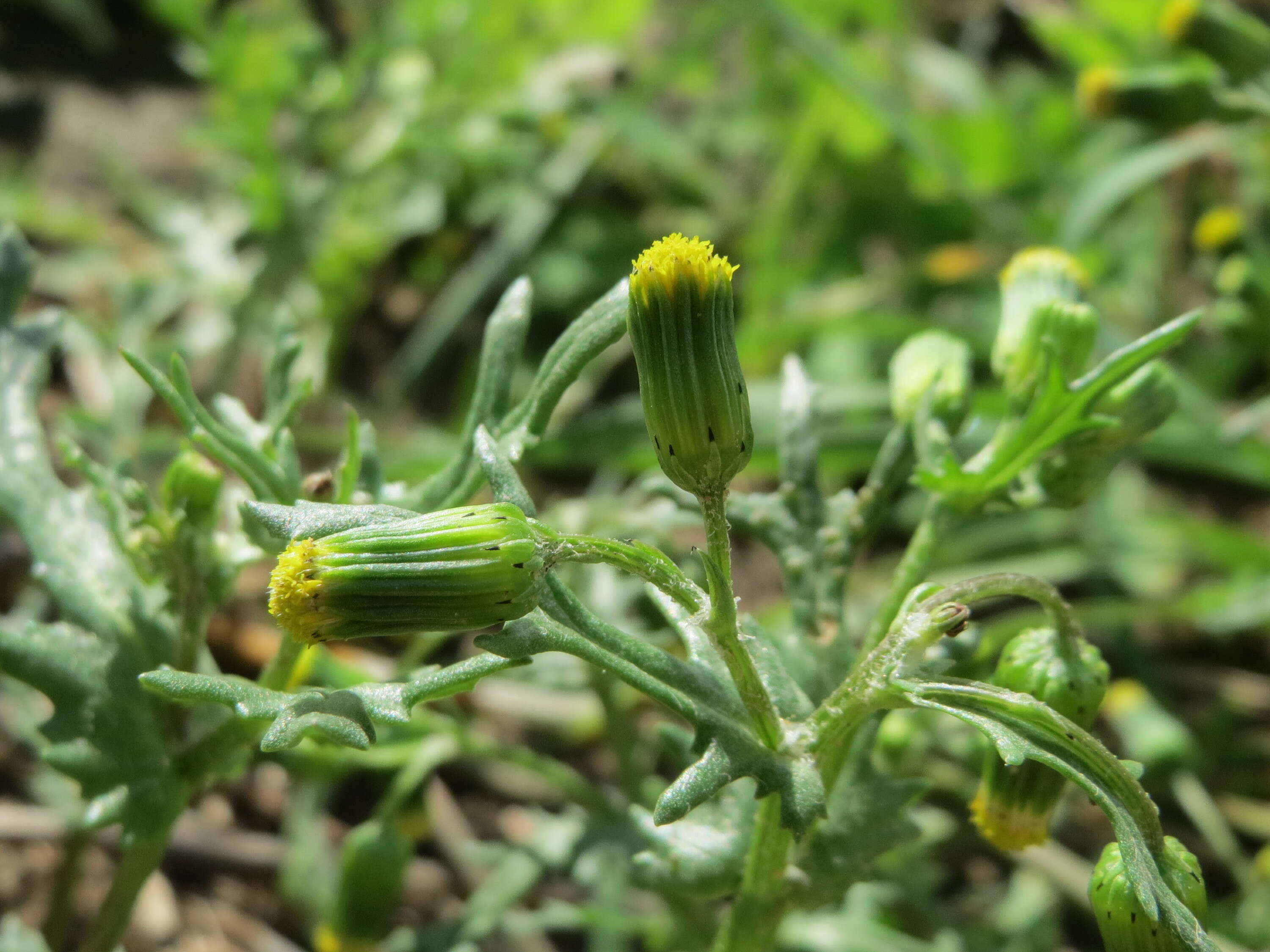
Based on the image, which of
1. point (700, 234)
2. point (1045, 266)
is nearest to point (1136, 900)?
point (1045, 266)

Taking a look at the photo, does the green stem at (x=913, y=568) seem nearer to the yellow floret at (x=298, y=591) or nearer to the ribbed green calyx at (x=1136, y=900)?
the ribbed green calyx at (x=1136, y=900)

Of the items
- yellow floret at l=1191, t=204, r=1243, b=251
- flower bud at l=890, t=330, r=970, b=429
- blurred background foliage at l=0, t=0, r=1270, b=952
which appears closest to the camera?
flower bud at l=890, t=330, r=970, b=429

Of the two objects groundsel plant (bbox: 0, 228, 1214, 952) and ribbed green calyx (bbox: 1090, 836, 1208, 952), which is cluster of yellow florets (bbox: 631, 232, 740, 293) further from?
ribbed green calyx (bbox: 1090, 836, 1208, 952)

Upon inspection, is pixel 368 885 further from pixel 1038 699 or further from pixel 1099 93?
pixel 1099 93

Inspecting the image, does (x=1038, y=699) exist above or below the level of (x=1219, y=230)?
below

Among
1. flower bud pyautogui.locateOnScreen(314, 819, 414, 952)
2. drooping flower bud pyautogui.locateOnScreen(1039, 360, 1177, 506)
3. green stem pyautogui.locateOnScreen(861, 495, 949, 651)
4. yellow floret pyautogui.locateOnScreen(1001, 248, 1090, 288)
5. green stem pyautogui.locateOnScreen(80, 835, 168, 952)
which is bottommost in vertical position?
flower bud pyautogui.locateOnScreen(314, 819, 414, 952)

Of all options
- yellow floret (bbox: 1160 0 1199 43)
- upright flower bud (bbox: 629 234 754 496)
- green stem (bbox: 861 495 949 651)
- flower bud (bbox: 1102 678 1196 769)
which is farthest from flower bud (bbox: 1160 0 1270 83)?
upright flower bud (bbox: 629 234 754 496)

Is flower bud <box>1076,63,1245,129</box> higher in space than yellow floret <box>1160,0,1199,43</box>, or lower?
lower

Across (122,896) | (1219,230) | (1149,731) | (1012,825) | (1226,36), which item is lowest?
(1149,731)
